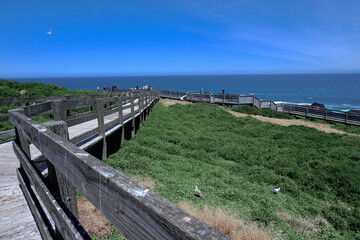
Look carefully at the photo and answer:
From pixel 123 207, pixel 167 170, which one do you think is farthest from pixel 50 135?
pixel 167 170

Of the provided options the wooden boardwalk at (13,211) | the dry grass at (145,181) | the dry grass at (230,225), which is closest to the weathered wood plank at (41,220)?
the wooden boardwalk at (13,211)

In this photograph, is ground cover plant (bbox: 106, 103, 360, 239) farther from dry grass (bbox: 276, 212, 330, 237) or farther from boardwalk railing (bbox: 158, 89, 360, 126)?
boardwalk railing (bbox: 158, 89, 360, 126)

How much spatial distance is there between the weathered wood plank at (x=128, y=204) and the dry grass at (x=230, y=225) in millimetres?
3353

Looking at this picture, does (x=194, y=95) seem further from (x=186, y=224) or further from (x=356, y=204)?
(x=186, y=224)

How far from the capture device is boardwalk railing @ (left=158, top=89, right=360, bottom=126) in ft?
73.4

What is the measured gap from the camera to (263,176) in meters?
7.44

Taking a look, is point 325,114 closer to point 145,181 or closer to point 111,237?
point 145,181

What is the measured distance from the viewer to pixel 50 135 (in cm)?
189

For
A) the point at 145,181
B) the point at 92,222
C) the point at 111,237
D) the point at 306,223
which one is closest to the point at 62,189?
the point at 111,237

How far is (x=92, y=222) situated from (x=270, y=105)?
28.7m

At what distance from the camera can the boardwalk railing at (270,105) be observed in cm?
2238

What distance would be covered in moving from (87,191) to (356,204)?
7794mm

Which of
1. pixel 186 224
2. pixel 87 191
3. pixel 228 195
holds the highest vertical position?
pixel 186 224

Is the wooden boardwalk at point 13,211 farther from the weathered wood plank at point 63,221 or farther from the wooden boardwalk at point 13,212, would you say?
the weathered wood plank at point 63,221
